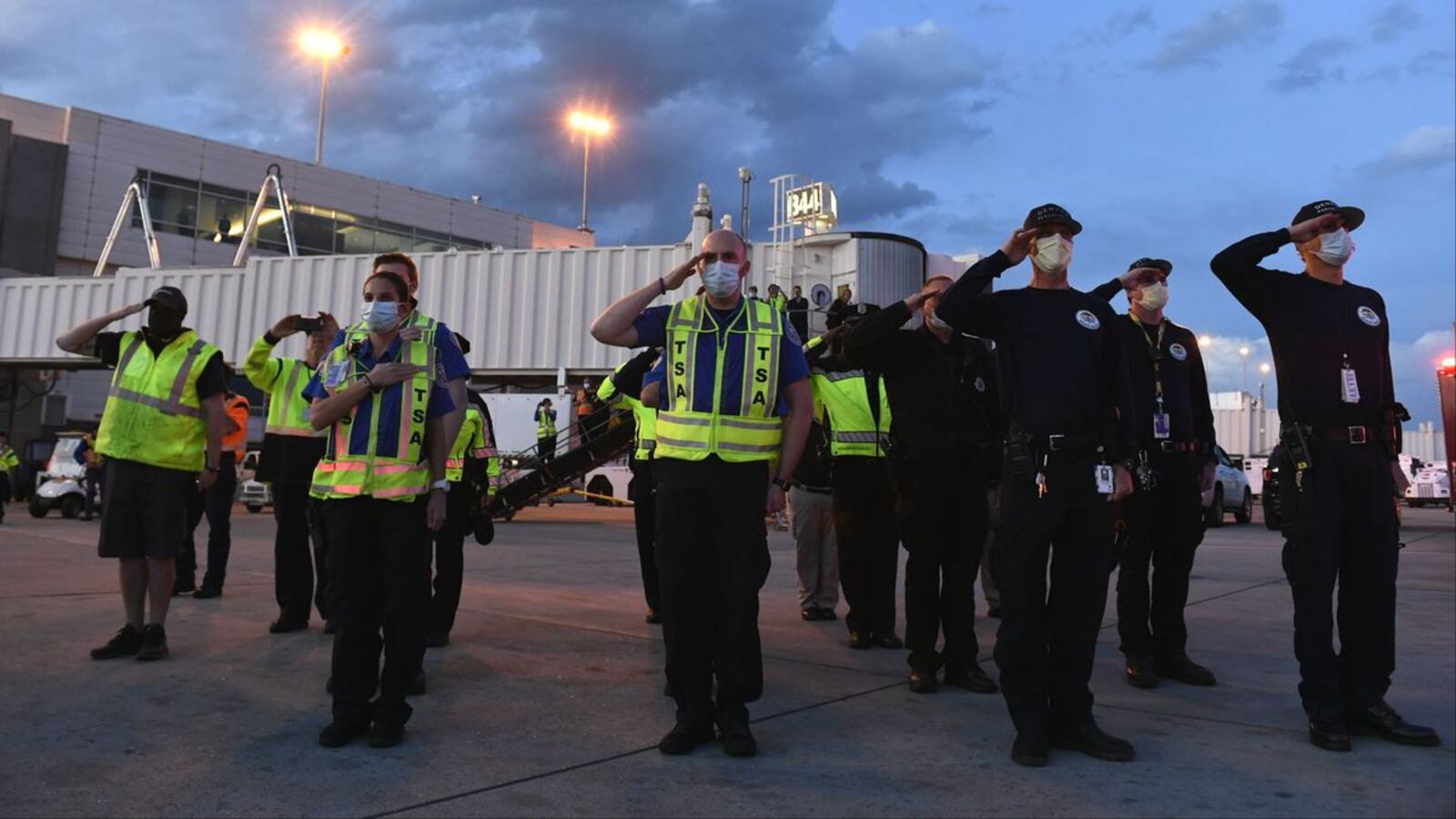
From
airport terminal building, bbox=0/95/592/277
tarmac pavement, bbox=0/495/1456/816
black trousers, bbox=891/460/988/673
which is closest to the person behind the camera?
tarmac pavement, bbox=0/495/1456/816

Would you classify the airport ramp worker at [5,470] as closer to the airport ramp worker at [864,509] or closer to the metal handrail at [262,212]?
the airport ramp worker at [864,509]

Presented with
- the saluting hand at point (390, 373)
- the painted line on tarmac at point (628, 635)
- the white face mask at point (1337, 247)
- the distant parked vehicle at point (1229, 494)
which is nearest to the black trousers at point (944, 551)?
the painted line on tarmac at point (628, 635)

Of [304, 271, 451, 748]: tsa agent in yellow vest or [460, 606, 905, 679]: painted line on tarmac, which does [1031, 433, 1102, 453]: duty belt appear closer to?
[460, 606, 905, 679]: painted line on tarmac

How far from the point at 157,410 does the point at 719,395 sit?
3080mm

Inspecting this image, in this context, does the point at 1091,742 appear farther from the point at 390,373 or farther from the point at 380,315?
the point at 380,315

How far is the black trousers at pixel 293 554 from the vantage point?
575 centimetres

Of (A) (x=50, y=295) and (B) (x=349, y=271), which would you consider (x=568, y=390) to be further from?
(A) (x=50, y=295)

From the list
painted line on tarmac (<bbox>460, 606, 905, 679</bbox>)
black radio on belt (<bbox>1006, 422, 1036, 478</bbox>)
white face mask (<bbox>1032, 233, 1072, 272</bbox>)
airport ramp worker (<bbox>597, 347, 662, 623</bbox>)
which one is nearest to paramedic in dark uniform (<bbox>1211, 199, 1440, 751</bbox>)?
white face mask (<bbox>1032, 233, 1072, 272</bbox>)

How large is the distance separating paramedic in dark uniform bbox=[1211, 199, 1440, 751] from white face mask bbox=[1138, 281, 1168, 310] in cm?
104

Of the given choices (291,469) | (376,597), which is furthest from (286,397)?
(376,597)

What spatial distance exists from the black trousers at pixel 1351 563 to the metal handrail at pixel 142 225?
37.2m

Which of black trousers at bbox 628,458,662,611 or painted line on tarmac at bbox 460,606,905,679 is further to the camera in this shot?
black trousers at bbox 628,458,662,611

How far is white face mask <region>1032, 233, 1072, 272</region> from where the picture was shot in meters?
3.77

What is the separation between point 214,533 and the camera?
7.21 metres
